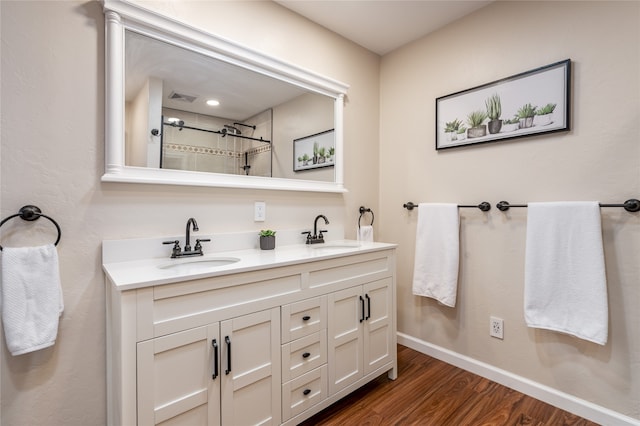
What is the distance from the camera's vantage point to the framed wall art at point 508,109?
1725mm

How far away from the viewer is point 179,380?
114cm

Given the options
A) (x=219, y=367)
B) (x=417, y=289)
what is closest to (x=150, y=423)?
(x=219, y=367)

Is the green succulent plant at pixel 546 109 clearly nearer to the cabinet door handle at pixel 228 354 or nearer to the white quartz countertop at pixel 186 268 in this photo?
the white quartz countertop at pixel 186 268

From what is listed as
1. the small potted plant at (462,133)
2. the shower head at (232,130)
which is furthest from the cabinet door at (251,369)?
the small potted plant at (462,133)

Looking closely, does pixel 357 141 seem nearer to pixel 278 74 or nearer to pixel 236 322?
pixel 278 74

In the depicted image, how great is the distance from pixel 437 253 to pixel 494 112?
3.30 feet

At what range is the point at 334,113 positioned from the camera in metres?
2.33

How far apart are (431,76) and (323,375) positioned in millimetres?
2194

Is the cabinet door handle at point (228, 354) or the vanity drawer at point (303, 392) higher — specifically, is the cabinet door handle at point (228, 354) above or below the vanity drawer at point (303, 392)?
above

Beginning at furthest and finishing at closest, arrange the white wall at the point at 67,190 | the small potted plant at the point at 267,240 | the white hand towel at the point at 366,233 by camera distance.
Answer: the white hand towel at the point at 366,233 → the small potted plant at the point at 267,240 → the white wall at the point at 67,190

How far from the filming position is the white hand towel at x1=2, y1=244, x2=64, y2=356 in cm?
113

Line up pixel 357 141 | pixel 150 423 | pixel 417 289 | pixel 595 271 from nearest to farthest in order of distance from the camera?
pixel 150 423 < pixel 595 271 < pixel 417 289 < pixel 357 141

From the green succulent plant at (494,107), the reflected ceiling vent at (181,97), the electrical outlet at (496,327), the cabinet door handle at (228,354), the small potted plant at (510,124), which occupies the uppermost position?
the green succulent plant at (494,107)

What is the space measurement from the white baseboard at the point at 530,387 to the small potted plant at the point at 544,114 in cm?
153
